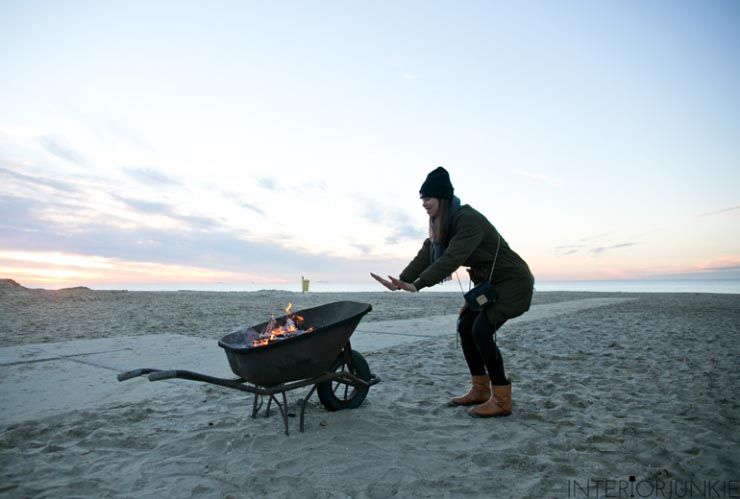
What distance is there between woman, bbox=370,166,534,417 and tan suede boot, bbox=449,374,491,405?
118mm

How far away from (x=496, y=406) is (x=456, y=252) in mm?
1244

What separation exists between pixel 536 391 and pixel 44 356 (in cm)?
545

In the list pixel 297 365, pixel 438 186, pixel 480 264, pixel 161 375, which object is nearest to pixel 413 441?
pixel 297 365

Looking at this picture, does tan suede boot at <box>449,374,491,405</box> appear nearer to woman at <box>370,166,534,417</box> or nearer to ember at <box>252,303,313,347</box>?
woman at <box>370,166,534,417</box>

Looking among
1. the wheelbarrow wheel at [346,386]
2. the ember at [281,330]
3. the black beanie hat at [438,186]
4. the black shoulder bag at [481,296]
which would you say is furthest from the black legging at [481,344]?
the ember at [281,330]

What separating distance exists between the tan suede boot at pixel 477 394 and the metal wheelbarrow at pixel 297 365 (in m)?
0.78

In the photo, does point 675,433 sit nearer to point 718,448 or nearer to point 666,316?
point 718,448

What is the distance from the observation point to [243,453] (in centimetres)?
265

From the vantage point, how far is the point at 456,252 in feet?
10.2

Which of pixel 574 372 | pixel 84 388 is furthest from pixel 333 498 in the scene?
pixel 574 372

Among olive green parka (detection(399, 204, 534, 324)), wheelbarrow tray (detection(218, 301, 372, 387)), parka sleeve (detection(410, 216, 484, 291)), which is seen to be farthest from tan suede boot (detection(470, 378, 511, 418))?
wheelbarrow tray (detection(218, 301, 372, 387))

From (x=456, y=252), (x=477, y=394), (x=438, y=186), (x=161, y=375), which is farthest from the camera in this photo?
(x=477, y=394)

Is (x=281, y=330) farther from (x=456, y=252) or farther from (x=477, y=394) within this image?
(x=477, y=394)

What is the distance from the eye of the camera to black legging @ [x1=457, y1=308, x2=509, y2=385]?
3197 millimetres
